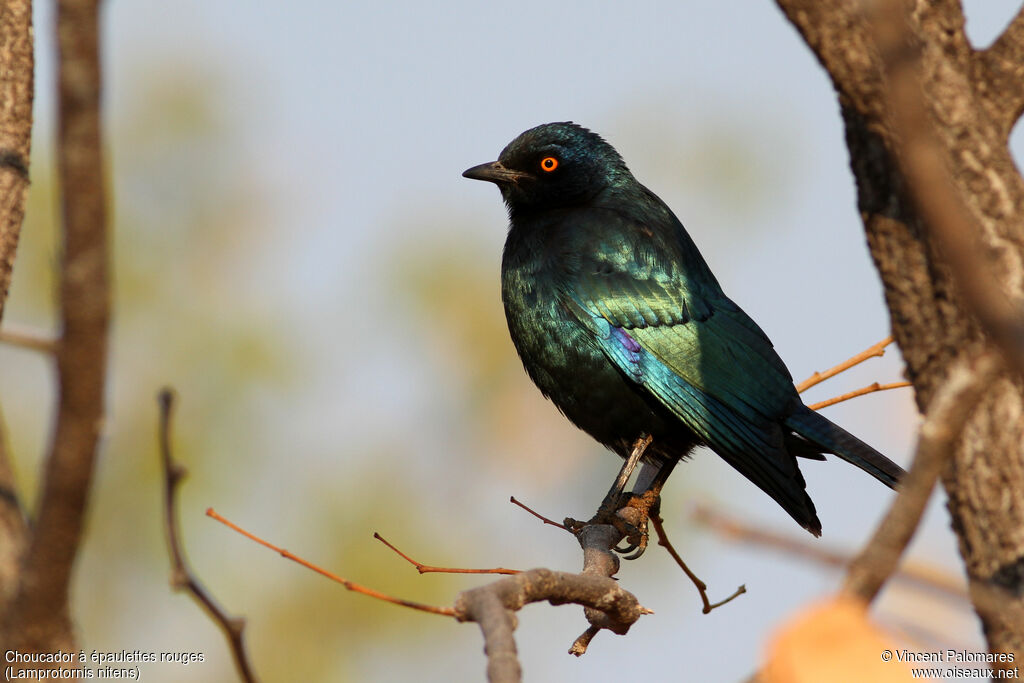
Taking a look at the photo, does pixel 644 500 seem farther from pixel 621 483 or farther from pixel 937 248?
pixel 937 248

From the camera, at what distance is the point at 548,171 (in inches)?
253

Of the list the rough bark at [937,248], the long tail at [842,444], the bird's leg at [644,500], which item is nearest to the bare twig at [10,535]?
the rough bark at [937,248]

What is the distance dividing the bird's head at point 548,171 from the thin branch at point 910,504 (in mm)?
4767

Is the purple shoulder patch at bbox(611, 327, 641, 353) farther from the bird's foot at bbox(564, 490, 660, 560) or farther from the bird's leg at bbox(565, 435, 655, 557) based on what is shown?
the bird's foot at bbox(564, 490, 660, 560)

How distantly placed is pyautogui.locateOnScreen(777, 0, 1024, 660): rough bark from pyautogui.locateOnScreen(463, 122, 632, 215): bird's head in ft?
12.3

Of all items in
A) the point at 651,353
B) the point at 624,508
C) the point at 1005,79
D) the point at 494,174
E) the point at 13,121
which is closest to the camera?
the point at 1005,79

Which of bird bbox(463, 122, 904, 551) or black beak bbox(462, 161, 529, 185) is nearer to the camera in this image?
bird bbox(463, 122, 904, 551)

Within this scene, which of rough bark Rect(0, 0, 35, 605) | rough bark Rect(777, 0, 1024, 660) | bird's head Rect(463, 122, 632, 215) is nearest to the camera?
rough bark Rect(777, 0, 1024, 660)

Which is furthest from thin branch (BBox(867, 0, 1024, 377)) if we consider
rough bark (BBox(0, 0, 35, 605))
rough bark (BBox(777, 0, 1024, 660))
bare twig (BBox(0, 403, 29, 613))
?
rough bark (BBox(0, 0, 35, 605))

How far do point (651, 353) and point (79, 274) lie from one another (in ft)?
12.9

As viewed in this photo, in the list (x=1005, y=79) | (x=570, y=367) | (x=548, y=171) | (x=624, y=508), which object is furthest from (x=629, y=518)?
(x=1005, y=79)

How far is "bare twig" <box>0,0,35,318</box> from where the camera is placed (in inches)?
133

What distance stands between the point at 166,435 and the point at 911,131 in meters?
1.28

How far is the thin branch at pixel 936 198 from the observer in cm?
172
